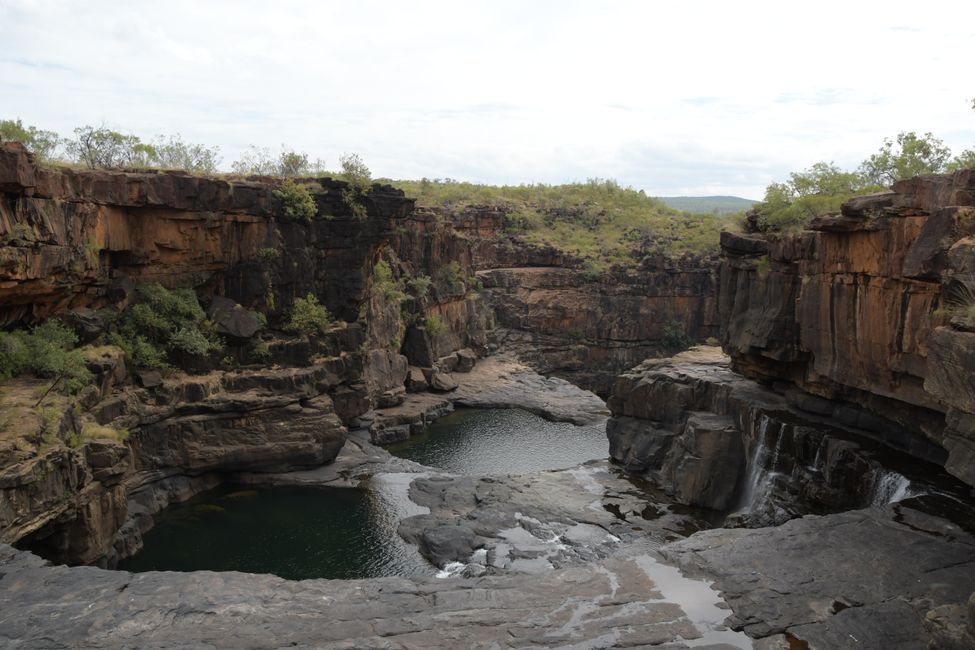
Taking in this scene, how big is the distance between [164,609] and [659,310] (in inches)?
2051

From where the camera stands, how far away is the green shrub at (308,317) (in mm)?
35188

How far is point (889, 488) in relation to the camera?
20984 mm

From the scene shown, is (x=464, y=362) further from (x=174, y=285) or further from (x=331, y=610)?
(x=331, y=610)

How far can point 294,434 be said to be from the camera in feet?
108

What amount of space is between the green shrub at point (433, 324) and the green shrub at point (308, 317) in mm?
13430

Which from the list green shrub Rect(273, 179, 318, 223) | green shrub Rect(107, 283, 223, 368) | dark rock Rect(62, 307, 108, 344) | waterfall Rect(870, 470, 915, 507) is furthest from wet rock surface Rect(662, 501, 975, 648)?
green shrub Rect(273, 179, 318, 223)

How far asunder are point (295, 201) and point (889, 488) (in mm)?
27072

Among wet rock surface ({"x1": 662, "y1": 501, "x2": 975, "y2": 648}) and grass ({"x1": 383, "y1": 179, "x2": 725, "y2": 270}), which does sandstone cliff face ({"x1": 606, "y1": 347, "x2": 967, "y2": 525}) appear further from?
grass ({"x1": 383, "y1": 179, "x2": 725, "y2": 270})

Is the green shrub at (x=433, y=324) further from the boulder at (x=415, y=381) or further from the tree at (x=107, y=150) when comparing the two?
the tree at (x=107, y=150)

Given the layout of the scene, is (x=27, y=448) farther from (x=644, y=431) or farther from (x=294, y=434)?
(x=644, y=431)

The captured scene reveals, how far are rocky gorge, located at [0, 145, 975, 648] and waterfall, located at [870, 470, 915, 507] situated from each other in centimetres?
9

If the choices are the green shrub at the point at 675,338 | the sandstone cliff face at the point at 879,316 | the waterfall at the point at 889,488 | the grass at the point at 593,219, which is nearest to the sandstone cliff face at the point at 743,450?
the waterfall at the point at 889,488

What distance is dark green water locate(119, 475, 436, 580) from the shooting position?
2497 centimetres

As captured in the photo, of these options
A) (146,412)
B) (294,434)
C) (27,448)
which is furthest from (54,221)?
(294,434)
